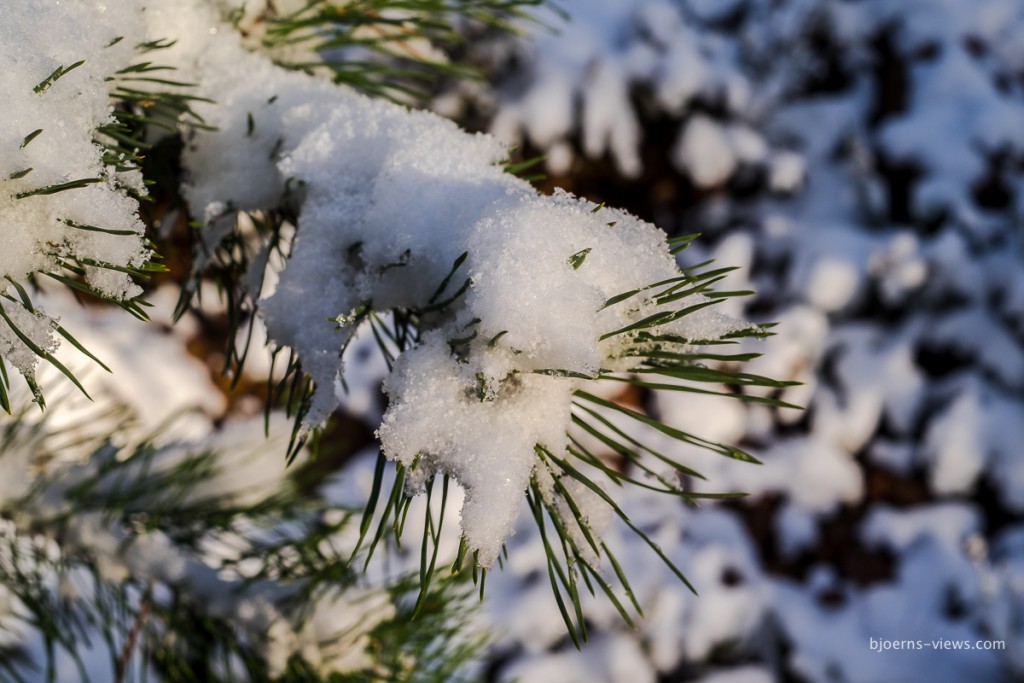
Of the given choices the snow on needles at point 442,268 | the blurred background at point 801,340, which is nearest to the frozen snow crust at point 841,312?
the blurred background at point 801,340

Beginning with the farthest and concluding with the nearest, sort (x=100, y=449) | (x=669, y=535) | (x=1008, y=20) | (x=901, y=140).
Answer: (x=1008, y=20), (x=901, y=140), (x=669, y=535), (x=100, y=449)

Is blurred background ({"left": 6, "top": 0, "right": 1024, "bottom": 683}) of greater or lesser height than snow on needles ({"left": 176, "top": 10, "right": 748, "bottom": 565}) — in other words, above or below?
above

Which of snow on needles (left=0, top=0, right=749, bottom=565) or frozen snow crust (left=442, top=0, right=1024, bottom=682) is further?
frozen snow crust (left=442, top=0, right=1024, bottom=682)

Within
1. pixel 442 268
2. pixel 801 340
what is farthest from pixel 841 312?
pixel 442 268

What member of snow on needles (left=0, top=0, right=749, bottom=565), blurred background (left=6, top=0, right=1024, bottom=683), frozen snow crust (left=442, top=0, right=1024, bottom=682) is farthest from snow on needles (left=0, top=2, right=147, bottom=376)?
frozen snow crust (left=442, top=0, right=1024, bottom=682)

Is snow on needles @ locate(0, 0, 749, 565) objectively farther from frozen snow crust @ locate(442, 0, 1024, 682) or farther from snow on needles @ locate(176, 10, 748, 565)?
frozen snow crust @ locate(442, 0, 1024, 682)

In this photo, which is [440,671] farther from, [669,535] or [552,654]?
[669,535]

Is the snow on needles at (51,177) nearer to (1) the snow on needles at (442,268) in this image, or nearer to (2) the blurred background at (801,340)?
(1) the snow on needles at (442,268)

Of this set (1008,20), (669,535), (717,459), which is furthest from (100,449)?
(1008,20)
